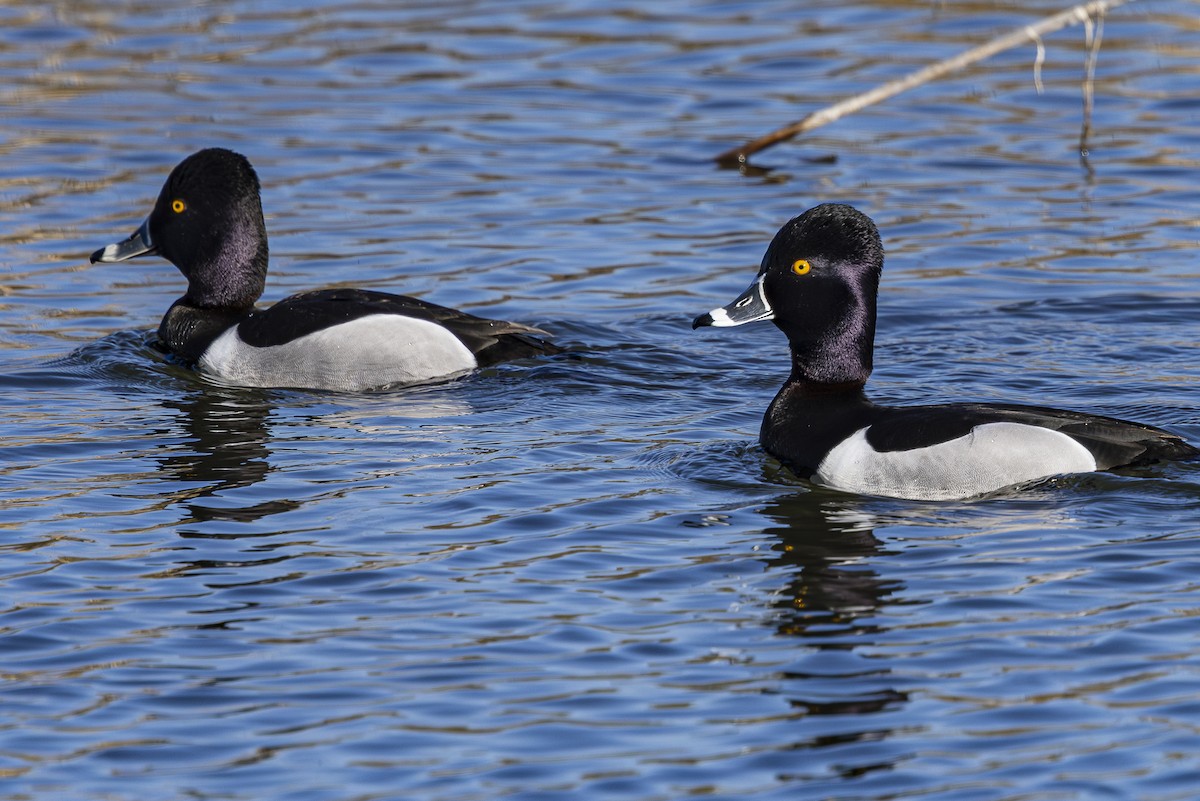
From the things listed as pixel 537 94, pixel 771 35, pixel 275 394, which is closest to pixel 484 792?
pixel 275 394

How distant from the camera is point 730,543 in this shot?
8.34 meters

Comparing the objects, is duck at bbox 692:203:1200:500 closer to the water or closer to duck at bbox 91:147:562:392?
the water

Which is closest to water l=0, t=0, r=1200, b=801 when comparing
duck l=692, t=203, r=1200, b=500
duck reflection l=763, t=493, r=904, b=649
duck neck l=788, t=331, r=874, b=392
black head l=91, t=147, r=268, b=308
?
duck reflection l=763, t=493, r=904, b=649

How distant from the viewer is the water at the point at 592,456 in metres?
6.37

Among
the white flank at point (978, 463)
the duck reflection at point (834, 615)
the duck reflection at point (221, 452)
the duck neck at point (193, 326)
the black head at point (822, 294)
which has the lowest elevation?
the duck reflection at point (834, 615)

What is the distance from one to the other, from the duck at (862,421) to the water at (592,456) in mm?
128

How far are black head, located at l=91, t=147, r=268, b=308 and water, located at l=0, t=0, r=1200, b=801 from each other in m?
0.62

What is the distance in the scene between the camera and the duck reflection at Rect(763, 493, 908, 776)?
21.0 ft

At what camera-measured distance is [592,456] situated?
9781 millimetres

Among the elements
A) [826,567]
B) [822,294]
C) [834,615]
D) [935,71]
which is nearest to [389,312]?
[822,294]

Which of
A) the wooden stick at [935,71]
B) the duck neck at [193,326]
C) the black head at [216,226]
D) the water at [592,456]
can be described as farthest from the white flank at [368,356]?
the wooden stick at [935,71]

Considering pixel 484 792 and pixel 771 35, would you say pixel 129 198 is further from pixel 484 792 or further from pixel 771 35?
pixel 484 792

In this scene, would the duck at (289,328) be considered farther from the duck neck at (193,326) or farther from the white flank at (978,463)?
the white flank at (978,463)

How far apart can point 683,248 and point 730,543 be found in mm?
6466
